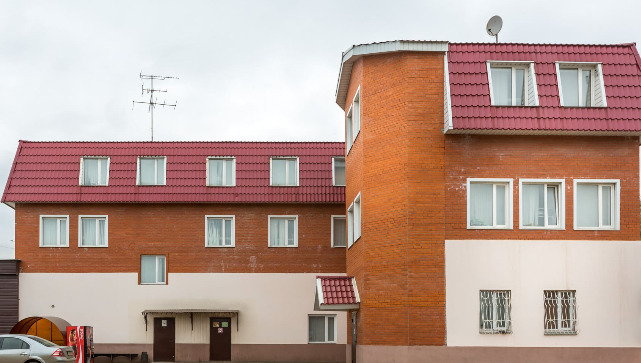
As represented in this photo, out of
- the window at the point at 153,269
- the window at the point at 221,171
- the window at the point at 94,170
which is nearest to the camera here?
the window at the point at 153,269

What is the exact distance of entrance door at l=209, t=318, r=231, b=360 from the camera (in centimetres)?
3675

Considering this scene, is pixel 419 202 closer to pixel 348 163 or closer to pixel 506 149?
pixel 506 149

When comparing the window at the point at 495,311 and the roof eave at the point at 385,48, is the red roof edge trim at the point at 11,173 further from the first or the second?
the window at the point at 495,311

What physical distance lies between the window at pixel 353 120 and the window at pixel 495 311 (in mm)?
5977

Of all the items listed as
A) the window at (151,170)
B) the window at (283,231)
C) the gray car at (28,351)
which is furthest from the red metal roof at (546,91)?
the window at (151,170)

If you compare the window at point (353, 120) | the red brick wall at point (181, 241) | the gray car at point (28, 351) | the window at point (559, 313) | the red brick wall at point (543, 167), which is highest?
the window at point (353, 120)

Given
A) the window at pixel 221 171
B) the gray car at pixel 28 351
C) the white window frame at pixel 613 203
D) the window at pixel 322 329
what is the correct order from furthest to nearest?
1. the window at pixel 221 171
2. the window at pixel 322 329
3. the gray car at pixel 28 351
4. the white window frame at pixel 613 203

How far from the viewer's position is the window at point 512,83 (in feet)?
78.9

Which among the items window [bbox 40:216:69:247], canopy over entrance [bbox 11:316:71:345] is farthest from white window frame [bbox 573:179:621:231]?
window [bbox 40:216:69:247]

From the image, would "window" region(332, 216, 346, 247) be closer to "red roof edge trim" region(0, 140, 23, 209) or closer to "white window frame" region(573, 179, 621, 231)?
"red roof edge trim" region(0, 140, 23, 209)

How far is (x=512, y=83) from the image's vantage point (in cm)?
2436

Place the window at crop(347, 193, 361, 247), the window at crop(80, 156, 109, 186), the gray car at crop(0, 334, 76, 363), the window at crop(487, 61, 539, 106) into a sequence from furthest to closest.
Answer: the window at crop(80, 156, 109, 186) < the window at crop(347, 193, 361, 247) < the gray car at crop(0, 334, 76, 363) < the window at crop(487, 61, 539, 106)

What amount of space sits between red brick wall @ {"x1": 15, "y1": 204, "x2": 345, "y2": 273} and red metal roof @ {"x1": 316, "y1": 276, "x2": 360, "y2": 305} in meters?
10.3

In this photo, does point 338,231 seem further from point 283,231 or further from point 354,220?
point 354,220
